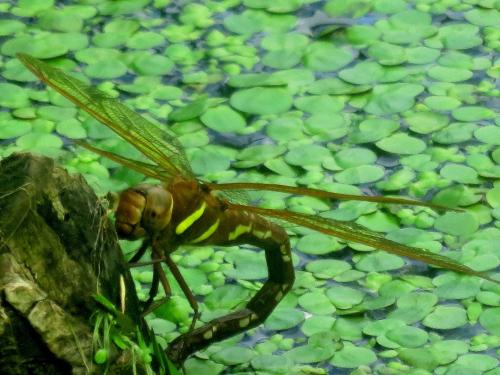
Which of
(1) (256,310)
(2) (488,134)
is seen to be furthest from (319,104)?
(1) (256,310)

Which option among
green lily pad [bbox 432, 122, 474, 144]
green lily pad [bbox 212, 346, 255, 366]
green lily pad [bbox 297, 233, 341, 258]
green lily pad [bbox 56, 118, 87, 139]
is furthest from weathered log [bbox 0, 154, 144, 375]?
green lily pad [bbox 432, 122, 474, 144]

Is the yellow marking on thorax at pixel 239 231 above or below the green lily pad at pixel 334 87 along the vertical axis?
above

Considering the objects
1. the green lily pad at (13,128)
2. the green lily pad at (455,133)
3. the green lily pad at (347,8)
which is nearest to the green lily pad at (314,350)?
the green lily pad at (455,133)

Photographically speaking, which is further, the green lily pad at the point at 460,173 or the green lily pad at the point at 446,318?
the green lily pad at the point at 460,173

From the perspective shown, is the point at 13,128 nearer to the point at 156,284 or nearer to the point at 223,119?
the point at 223,119

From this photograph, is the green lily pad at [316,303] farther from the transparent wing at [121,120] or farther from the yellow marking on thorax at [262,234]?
the transparent wing at [121,120]

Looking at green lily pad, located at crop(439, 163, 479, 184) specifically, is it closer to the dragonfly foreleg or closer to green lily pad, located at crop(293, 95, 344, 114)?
green lily pad, located at crop(293, 95, 344, 114)

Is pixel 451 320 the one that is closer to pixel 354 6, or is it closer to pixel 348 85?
pixel 348 85
